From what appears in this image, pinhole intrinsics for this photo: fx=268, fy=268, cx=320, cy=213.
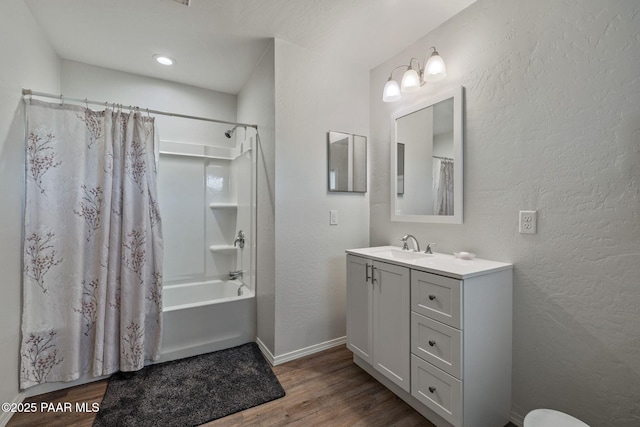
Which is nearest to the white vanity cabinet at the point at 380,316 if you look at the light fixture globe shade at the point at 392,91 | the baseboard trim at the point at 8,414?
the light fixture globe shade at the point at 392,91

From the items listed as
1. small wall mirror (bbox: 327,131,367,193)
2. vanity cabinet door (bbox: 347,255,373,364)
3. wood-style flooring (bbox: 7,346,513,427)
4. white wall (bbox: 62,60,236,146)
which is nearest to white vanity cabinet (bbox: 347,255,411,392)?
vanity cabinet door (bbox: 347,255,373,364)

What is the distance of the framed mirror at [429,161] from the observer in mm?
1815

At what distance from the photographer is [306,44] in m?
2.19

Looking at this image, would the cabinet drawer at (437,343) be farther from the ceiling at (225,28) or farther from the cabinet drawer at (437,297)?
the ceiling at (225,28)

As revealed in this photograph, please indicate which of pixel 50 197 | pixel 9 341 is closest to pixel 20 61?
pixel 50 197

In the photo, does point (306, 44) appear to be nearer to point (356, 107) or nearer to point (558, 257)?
point (356, 107)

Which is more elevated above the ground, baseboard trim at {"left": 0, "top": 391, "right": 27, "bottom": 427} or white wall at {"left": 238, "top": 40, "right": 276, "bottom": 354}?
white wall at {"left": 238, "top": 40, "right": 276, "bottom": 354}

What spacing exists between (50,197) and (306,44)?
213 centimetres

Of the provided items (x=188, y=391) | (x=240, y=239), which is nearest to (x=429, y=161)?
(x=240, y=239)

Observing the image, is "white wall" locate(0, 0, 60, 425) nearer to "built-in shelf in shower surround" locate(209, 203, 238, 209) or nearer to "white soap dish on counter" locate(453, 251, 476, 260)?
"built-in shelf in shower surround" locate(209, 203, 238, 209)

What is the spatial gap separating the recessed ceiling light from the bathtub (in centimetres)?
218

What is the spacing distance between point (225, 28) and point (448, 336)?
8.23 ft

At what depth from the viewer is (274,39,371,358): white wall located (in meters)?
2.15

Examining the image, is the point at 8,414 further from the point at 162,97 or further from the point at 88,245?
the point at 162,97
